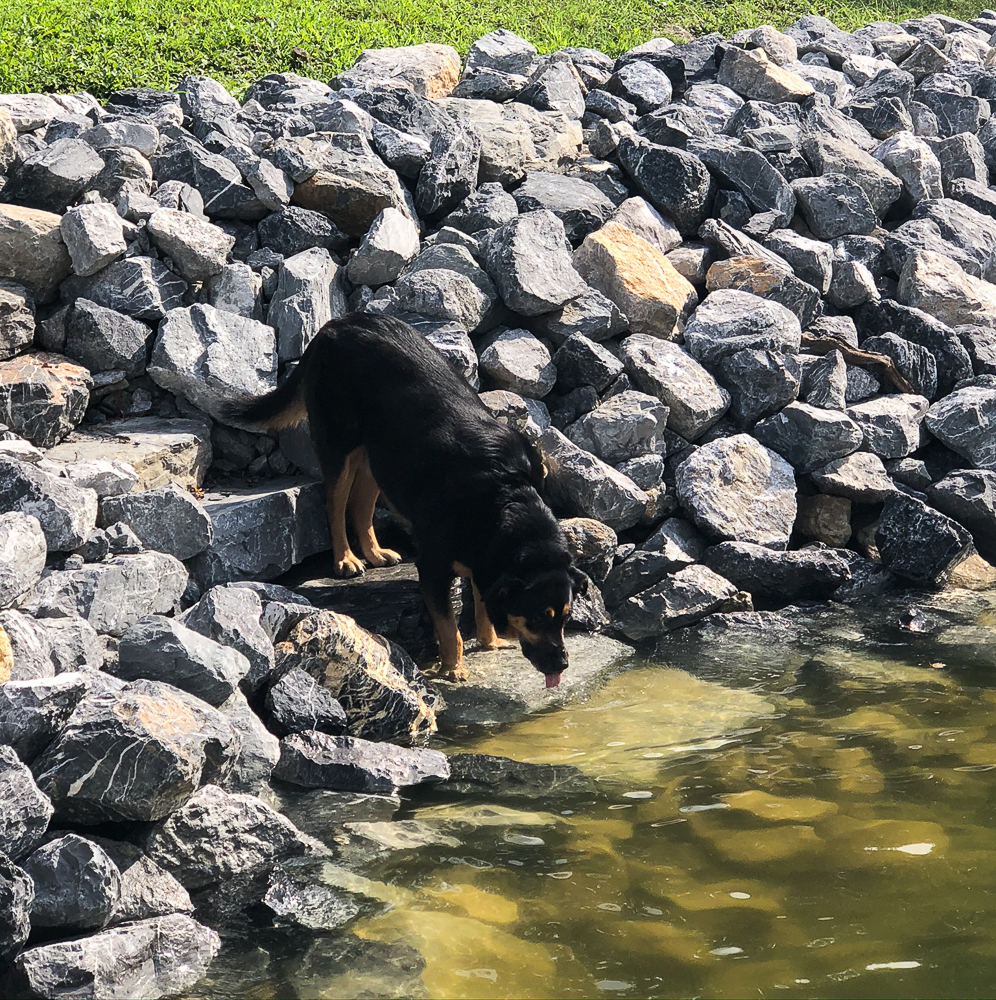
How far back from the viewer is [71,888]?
3.72m

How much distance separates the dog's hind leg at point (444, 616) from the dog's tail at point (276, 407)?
1.26 metres

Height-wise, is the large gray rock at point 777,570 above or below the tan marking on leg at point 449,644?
above

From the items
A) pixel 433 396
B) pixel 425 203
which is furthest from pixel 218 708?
pixel 425 203

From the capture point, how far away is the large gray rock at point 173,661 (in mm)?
4637

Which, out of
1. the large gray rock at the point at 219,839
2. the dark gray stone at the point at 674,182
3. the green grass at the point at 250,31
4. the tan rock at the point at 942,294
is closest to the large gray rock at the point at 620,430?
the dark gray stone at the point at 674,182

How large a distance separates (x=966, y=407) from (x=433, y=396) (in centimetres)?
385

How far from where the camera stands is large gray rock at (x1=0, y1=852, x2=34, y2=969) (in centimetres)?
357

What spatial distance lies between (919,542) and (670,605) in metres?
1.72

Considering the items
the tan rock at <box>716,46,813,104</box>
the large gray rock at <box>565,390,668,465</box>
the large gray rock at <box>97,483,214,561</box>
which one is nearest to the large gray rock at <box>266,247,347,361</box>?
the large gray rock at <box>97,483,214,561</box>

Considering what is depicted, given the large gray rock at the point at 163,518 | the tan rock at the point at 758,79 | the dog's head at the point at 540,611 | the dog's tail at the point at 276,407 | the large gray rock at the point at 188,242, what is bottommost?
the dog's head at the point at 540,611

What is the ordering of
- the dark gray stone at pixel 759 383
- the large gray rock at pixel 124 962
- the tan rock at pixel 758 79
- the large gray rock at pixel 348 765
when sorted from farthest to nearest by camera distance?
the tan rock at pixel 758 79 → the dark gray stone at pixel 759 383 → the large gray rock at pixel 348 765 → the large gray rock at pixel 124 962

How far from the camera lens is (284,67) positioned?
10023 mm

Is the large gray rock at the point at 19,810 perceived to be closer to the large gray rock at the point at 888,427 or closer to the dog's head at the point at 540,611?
the dog's head at the point at 540,611

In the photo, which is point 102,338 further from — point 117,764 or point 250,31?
point 250,31
